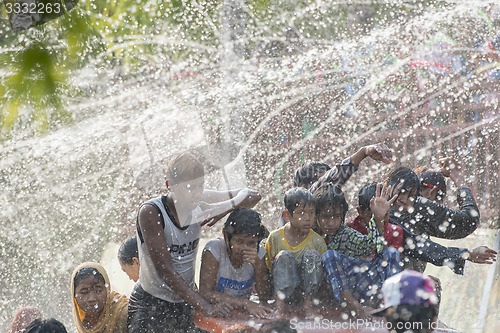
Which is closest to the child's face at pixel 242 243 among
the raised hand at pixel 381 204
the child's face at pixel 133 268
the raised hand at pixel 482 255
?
the raised hand at pixel 381 204

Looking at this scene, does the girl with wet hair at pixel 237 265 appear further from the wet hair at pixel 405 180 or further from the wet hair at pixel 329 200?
the wet hair at pixel 405 180

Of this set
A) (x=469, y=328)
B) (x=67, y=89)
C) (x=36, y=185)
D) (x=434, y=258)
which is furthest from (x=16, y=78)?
(x=469, y=328)

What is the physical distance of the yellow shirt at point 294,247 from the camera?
3.28m

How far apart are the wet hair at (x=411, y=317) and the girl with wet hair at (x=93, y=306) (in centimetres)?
177

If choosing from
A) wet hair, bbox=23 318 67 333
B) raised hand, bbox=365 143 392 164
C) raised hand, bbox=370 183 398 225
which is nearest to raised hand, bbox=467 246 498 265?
raised hand, bbox=370 183 398 225

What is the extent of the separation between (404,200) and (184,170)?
4.62 feet

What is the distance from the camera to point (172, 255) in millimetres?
3088

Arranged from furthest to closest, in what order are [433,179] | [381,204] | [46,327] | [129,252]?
[433,179] < [129,252] < [381,204] < [46,327]

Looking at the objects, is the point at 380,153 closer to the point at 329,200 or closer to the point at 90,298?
the point at 329,200

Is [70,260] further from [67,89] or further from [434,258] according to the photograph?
[434,258]

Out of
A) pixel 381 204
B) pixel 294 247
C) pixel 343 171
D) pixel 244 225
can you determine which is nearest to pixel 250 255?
pixel 244 225

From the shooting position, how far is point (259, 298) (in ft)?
10.4

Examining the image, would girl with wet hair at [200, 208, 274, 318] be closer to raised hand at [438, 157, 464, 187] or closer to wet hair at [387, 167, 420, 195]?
wet hair at [387, 167, 420, 195]

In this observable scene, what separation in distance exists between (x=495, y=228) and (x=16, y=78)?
17.7 ft
